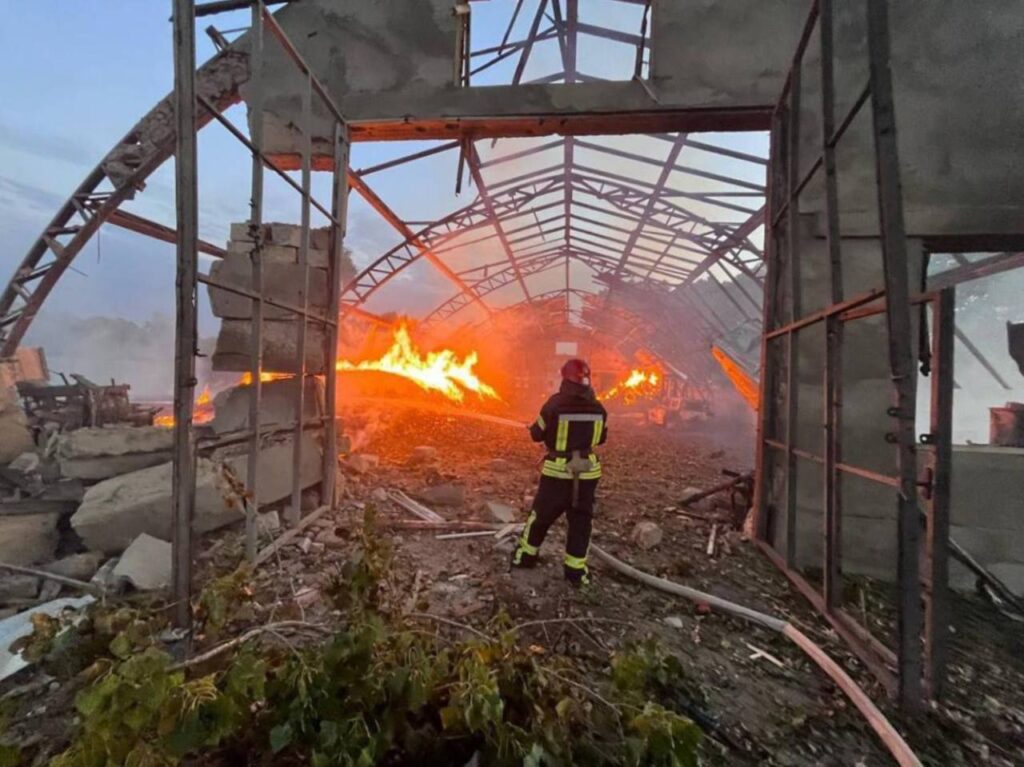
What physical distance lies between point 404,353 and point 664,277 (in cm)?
1015

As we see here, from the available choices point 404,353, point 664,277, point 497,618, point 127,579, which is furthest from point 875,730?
point 404,353

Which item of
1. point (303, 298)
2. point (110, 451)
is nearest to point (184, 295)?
point (303, 298)

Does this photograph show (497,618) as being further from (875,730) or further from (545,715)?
(875,730)

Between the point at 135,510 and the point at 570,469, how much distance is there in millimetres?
4140

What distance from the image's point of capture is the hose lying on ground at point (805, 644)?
236cm

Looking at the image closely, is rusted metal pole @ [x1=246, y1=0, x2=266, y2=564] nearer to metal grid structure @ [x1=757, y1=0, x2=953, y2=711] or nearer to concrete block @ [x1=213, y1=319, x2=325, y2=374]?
concrete block @ [x1=213, y1=319, x2=325, y2=374]

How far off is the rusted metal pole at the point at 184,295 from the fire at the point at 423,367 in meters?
12.6

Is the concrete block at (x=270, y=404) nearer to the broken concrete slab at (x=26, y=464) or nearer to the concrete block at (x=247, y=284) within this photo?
the concrete block at (x=247, y=284)

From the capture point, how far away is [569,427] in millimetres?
4352

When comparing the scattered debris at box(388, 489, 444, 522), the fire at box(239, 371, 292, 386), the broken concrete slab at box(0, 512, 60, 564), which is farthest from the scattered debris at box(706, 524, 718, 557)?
the broken concrete slab at box(0, 512, 60, 564)

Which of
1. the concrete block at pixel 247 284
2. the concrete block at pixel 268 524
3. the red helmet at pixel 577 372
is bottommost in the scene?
the concrete block at pixel 268 524

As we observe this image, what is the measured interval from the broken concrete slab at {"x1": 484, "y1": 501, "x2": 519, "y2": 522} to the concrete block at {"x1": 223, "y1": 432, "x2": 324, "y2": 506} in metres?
2.19

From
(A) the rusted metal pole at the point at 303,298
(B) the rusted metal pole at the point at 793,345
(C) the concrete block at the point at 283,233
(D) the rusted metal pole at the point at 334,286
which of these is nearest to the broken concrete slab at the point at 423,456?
(D) the rusted metal pole at the point at 334,286

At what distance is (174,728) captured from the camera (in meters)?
1.56
